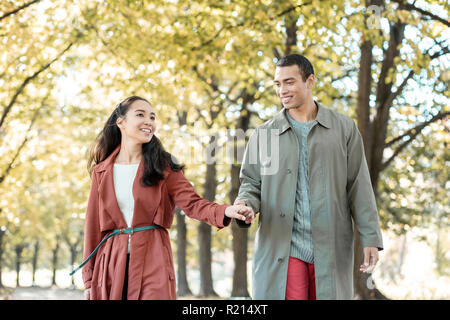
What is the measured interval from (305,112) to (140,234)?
1649 mm

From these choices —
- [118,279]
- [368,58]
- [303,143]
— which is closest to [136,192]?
[118,279]

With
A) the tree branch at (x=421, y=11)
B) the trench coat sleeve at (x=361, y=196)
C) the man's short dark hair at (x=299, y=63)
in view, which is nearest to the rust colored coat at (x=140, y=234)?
the trench coat sleeve at (x=361, y=196)

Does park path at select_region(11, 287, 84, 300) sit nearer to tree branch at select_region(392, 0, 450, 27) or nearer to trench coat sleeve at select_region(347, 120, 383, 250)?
tree branch at select_region(392, 0, 450, 27)

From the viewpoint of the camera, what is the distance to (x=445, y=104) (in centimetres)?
1227

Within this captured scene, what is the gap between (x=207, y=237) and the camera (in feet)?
62.0

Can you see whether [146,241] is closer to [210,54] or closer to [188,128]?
[210,54]

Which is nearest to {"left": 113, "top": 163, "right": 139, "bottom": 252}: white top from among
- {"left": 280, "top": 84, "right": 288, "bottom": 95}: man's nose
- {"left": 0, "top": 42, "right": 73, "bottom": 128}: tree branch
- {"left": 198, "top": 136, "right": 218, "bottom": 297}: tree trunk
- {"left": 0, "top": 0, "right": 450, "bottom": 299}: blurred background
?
{"left": 280, "top": 84, "right": 288, "bottom": 95}: man's nose

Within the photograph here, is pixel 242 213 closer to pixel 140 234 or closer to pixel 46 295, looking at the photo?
pixel 140 234

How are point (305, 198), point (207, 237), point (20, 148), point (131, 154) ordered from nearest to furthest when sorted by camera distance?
point (305, 198), point (131, 154), point (20, 148), point (207, 237)

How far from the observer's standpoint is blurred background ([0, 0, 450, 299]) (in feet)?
34.6

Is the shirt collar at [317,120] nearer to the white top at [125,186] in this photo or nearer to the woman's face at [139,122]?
the woman's face at [139,122]

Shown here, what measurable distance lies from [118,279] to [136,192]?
2.19ft

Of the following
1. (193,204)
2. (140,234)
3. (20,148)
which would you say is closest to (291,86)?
(193,204)

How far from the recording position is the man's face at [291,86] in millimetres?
4543
